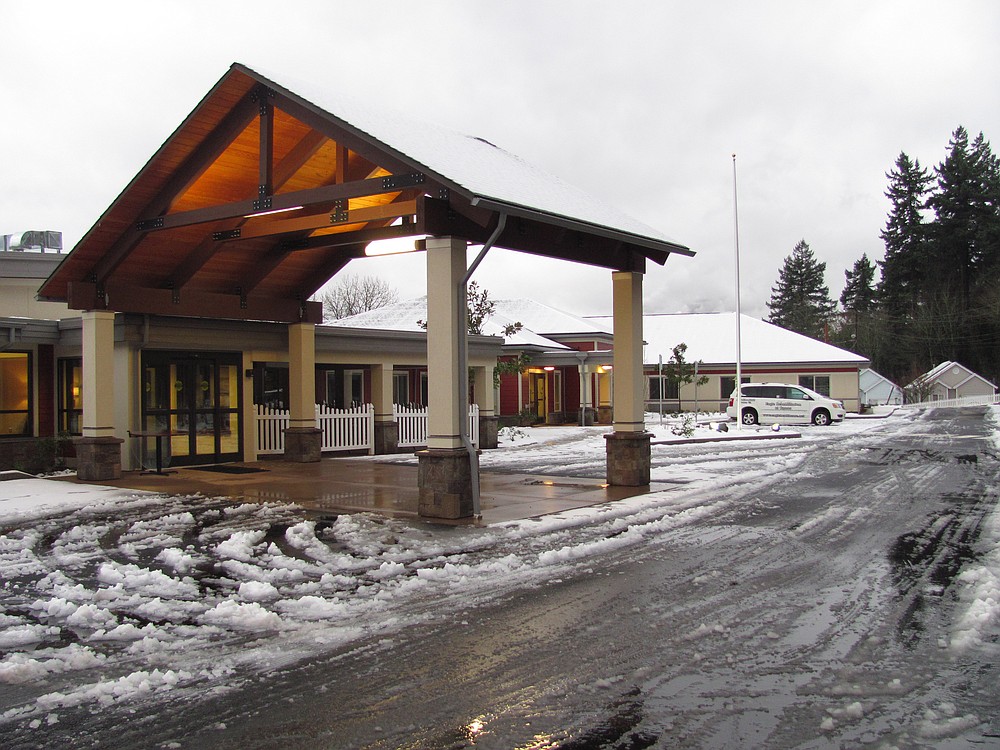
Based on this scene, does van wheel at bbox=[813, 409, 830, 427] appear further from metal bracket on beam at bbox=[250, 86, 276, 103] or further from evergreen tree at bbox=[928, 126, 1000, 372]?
evergreen tree at bbox=[928, 126, 1000, 372]

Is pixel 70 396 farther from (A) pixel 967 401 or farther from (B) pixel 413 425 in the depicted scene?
(A) pixel 967 401

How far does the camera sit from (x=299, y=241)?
653 inches

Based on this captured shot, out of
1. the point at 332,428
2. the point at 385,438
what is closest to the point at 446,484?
the point at 332,428

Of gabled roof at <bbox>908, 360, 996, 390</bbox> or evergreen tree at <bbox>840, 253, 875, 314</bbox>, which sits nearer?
gabled roof at <bbox>908, 360, 996, 390</bbox>

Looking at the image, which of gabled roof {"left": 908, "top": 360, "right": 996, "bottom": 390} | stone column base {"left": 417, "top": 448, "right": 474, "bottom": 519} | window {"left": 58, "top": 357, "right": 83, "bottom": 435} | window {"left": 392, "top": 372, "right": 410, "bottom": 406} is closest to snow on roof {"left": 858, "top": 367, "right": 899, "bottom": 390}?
gabled roof {"left": 908, "top": 360, "right": 996, "bottom": 390}

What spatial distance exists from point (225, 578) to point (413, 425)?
51.9 ft

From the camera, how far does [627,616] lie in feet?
21.5

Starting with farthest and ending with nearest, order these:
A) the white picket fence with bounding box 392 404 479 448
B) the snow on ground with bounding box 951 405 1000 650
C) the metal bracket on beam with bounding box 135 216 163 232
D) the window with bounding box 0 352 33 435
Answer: the white picket fence with bounding box 392 404 479 448 < the window with bounding box 0 352 33 435 < the metal bracket on beam with bounding box 135 216 163 232 < the snow on ground with bounding box 951 405 1000 650

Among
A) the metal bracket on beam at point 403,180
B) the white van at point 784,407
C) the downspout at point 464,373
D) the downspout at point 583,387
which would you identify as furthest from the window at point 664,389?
the metal bracket on beam at point 403,180

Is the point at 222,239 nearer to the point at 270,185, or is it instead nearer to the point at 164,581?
the point at 270,185

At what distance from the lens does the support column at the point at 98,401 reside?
15.6m

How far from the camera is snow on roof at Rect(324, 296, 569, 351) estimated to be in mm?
37031

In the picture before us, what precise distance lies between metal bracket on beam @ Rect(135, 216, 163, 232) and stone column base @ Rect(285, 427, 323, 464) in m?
6.23

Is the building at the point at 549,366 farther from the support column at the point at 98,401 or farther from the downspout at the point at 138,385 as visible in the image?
the support column at the point at 98,401
